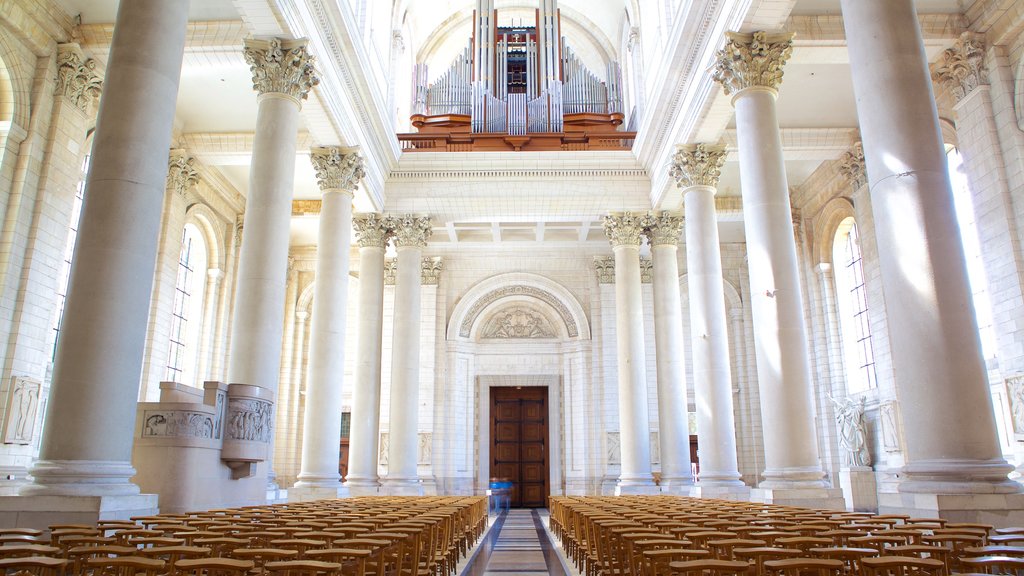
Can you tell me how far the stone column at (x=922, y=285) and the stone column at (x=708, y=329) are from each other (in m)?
7.18

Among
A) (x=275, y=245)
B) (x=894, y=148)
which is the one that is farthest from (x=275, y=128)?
(x=894, y=148)

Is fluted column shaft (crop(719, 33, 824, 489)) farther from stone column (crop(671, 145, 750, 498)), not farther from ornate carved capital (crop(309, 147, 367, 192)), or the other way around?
ornate carved capital (crop(309, 147, 367, 192))

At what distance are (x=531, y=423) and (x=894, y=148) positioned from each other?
20121 mm

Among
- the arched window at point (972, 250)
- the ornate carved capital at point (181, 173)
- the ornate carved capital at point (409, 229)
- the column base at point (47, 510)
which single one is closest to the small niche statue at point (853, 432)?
the arched window at point (972, 250)

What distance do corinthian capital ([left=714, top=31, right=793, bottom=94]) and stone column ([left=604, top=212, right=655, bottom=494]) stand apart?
319 inches

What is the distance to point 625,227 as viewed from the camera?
19562 millimetres

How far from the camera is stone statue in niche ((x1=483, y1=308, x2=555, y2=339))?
85.4 feet

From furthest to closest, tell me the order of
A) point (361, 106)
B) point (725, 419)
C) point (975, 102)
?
point (361, 106) → point (725, 419) → point (975, 102)

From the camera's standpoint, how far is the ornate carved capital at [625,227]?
769 inches

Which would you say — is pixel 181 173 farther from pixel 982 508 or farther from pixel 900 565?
pixel 900 565

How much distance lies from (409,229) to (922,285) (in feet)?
48.8

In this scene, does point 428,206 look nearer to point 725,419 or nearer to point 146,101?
point 725,419

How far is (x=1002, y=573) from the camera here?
4.25m

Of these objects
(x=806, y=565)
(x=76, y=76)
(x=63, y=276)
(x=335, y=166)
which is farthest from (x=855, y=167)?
(x=63, y=276)
